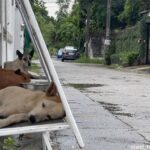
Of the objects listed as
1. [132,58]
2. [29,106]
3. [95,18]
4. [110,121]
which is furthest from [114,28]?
[29,106]

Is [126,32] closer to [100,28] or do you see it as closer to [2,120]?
[100,28]

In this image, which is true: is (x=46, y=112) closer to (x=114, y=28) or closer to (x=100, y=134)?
(x=100, y=134)

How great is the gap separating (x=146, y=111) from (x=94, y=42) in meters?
46.4

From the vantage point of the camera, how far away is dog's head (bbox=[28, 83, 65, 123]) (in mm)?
5203

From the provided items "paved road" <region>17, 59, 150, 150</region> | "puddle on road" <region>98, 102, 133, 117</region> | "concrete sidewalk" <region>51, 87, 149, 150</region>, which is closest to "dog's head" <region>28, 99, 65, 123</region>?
"paved road" <region>17, 59, 150, 150</region>

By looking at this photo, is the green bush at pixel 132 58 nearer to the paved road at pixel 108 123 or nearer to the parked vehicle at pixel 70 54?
the parked vehicle at pixel 70 54

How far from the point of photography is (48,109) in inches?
209

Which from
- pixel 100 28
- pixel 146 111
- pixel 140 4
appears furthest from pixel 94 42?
pixel 146 111

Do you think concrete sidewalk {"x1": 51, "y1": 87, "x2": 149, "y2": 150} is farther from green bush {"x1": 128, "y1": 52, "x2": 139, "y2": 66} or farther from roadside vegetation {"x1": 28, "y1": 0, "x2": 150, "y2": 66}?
green bush {"x1": 128, "y1": 52, "x2": 139, "y2": 66}

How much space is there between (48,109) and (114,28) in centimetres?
4730

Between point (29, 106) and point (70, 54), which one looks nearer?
point (29, 106)

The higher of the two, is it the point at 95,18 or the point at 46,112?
the point at 95,18

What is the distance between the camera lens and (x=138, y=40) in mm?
37250

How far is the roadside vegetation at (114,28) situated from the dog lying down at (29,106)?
19.6m
